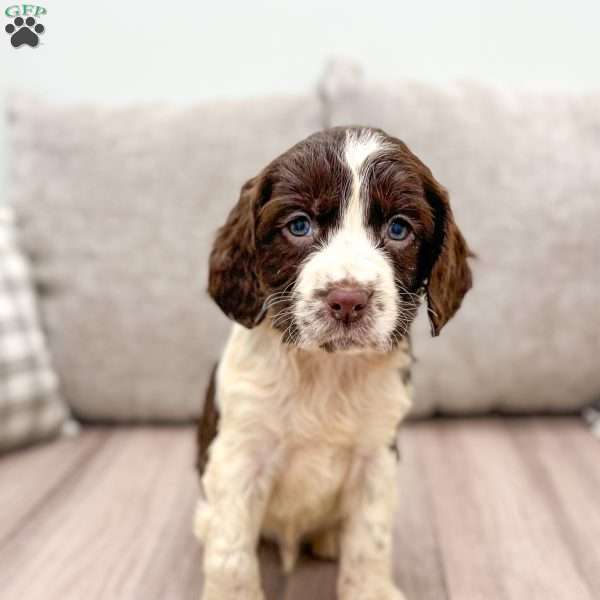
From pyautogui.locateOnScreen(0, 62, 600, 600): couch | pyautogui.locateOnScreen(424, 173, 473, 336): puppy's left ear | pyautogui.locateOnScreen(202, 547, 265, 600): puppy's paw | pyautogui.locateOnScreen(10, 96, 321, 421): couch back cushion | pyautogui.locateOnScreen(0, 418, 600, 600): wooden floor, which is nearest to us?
pyautogui.locateOnScreen(424, 173, 473, 336): puppy's left ear

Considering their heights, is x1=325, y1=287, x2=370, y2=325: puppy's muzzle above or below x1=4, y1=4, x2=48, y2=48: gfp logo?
below

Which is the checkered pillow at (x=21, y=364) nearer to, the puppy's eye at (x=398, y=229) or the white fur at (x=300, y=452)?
the white fur at (x=300, y=452)

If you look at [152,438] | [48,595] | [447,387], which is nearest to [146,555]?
[48,595]

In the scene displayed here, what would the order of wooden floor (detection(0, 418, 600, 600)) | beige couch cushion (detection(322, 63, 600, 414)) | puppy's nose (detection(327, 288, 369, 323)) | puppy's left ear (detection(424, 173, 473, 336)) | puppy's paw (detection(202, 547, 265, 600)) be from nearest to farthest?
puppy's nose (detection(327, 288, 369, 323)), puppy's left ear (detection(424, 173, 473, 336)), puppy's paw (detection(202, 547, 265, 600)), wooden floor (detection(0, 418, 600, 600)), beige couch cushion (detection(322, 63, 600, 414))

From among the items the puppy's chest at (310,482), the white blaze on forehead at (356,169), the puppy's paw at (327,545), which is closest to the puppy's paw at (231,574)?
the puppy's chest at (310,482)

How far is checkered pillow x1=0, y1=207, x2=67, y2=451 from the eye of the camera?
2705 millimetres

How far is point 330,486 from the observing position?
173 cm

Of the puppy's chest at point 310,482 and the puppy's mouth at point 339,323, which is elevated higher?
the puppy's mouth at point 339,323

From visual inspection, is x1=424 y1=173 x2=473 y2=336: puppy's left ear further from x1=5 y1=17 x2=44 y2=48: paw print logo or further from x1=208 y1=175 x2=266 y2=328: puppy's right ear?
x1=5 y1=17 x2=44 y2=48: paw print logo

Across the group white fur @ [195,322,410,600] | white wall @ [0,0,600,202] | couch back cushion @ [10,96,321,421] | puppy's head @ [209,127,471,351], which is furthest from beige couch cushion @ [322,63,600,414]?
puppy's head @ [209,127,471,351]

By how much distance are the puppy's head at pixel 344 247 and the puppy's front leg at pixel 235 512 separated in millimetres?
323

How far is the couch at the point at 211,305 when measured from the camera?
2.59 m

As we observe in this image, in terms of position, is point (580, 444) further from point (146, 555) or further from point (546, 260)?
point (146, 555)

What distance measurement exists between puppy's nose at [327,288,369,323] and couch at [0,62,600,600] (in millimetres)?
1116
